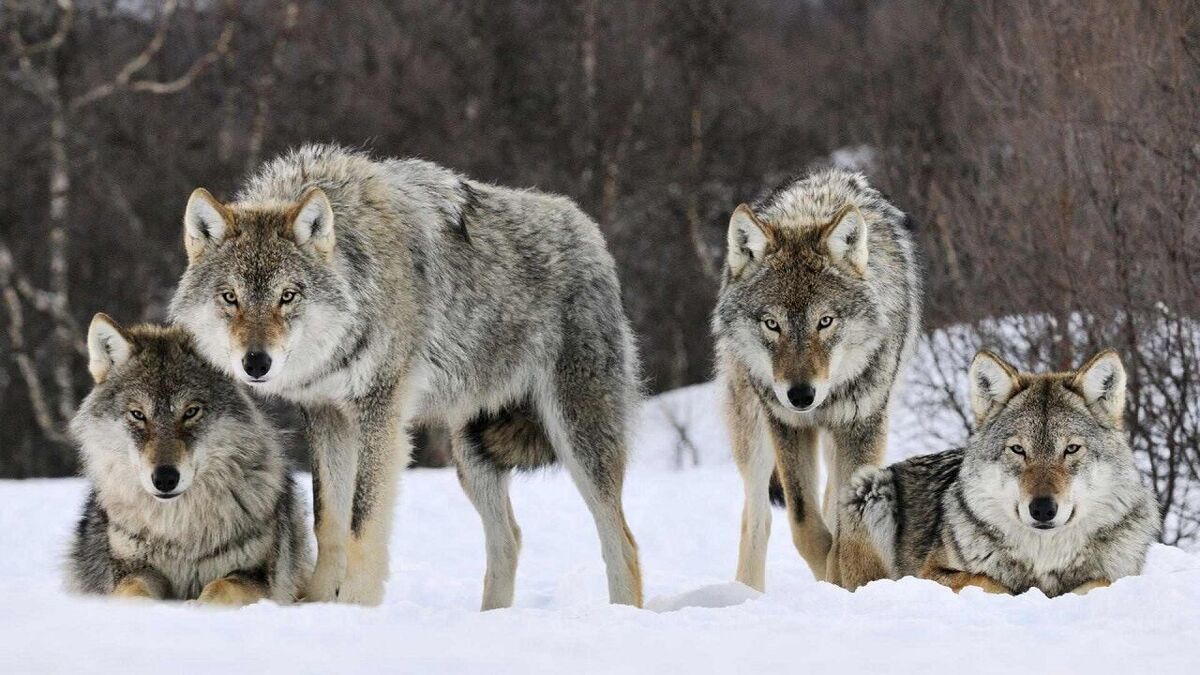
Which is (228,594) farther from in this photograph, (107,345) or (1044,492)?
(1044,492)

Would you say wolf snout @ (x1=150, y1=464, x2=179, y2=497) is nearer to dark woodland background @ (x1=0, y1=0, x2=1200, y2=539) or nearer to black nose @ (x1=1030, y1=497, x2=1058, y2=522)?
black nose @ (x1=1030, y1=497, x2=1058, y2=522)

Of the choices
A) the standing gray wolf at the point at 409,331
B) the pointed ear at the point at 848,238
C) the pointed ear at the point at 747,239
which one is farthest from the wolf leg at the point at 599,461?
the pointed ear at the point at 848,238

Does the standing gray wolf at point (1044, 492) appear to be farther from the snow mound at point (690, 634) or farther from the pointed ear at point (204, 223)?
the pointed ear at point (204, 223)

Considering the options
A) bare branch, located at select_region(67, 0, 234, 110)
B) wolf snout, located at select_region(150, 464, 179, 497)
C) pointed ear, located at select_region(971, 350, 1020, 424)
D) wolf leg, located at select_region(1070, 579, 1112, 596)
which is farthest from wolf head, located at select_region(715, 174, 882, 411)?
bare branch, located at select_region(67, 0, 234, 110)

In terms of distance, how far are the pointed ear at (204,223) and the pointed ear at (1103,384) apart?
3151mm

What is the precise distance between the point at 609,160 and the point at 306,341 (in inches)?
613

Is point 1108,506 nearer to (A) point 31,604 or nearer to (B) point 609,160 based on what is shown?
(A) point 31,604

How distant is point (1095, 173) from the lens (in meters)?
8.36

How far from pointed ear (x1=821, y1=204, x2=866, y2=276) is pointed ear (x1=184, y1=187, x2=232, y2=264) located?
239 centimetres

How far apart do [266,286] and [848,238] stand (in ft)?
7.75

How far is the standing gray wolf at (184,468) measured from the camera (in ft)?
17.0

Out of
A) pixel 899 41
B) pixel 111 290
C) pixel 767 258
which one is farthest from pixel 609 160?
pixel 767 258

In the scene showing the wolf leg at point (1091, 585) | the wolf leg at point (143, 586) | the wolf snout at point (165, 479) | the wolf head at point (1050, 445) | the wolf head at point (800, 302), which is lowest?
the wolf leg at point (143, 586)

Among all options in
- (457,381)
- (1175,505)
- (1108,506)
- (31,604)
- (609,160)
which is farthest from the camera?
(609,160)
